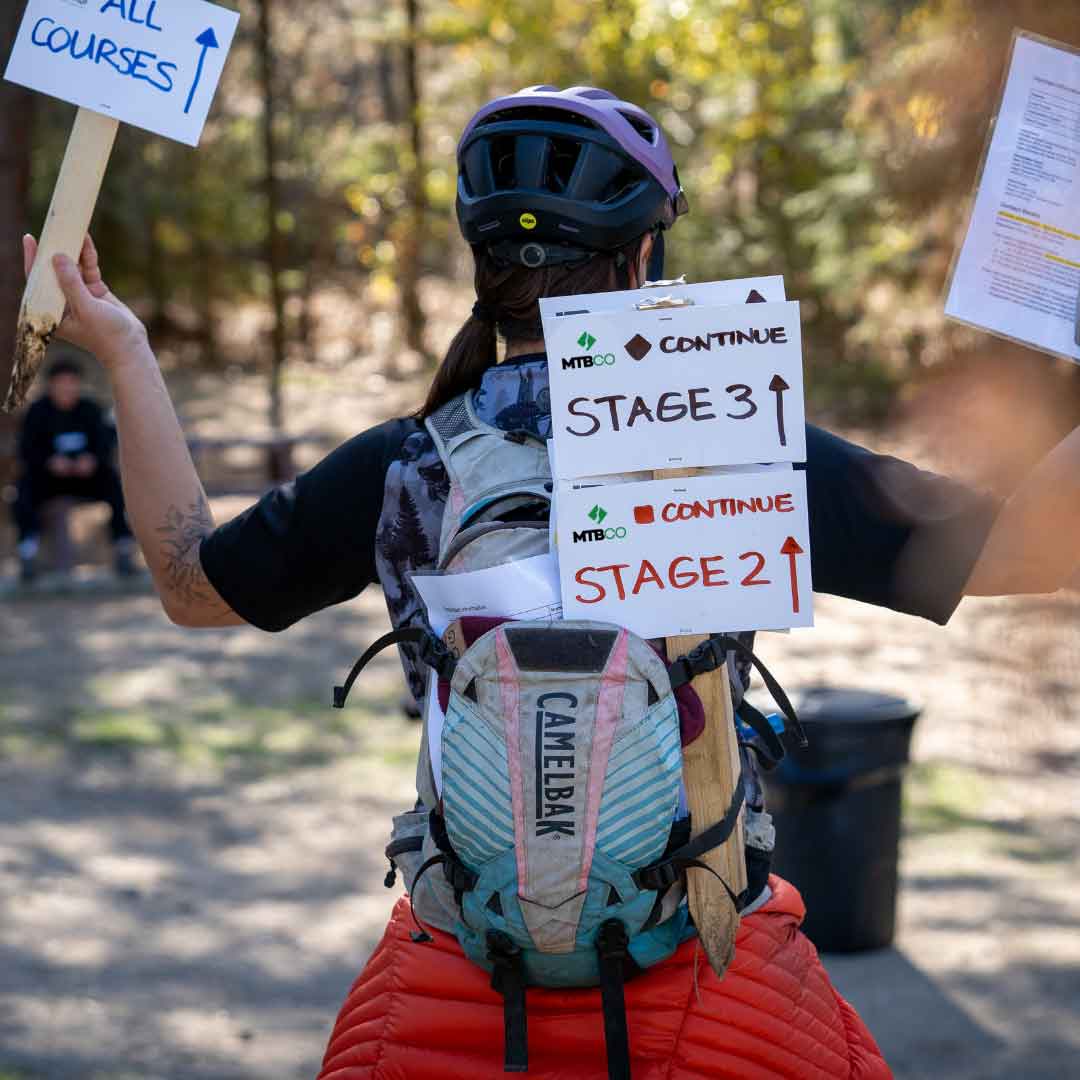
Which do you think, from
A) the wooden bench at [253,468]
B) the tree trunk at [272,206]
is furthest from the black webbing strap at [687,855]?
the tree trunk at [272,206]

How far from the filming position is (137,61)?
226cm

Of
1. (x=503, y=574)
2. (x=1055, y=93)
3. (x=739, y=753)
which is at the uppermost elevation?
(x=1055, y=93)

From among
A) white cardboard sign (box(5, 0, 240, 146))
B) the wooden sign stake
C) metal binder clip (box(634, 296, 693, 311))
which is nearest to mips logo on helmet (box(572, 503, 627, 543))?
the wooden sign stake

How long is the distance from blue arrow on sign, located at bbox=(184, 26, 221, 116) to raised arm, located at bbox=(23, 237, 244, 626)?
0.27 meters

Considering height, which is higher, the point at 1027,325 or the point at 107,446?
the point at 107,446

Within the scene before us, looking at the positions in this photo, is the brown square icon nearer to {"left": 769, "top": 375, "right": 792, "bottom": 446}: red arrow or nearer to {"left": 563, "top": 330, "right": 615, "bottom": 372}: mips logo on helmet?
{"left": 563, "top": 330, "right": 615, "bottom": 372}: mips logo on helmet

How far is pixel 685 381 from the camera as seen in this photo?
1.96 m

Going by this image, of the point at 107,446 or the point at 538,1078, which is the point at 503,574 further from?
the point at 107,446

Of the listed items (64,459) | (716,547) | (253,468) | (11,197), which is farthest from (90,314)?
(253,468)

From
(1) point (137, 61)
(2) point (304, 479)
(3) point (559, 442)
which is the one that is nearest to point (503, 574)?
(3) point (559, 442)

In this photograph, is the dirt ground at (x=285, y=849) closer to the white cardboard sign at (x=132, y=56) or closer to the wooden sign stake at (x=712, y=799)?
the wooden sign stake at (x=712, y=799)

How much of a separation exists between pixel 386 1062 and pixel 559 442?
2.59 feet

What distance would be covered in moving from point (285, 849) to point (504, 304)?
458 cm

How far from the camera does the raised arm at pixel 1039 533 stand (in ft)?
6.30
